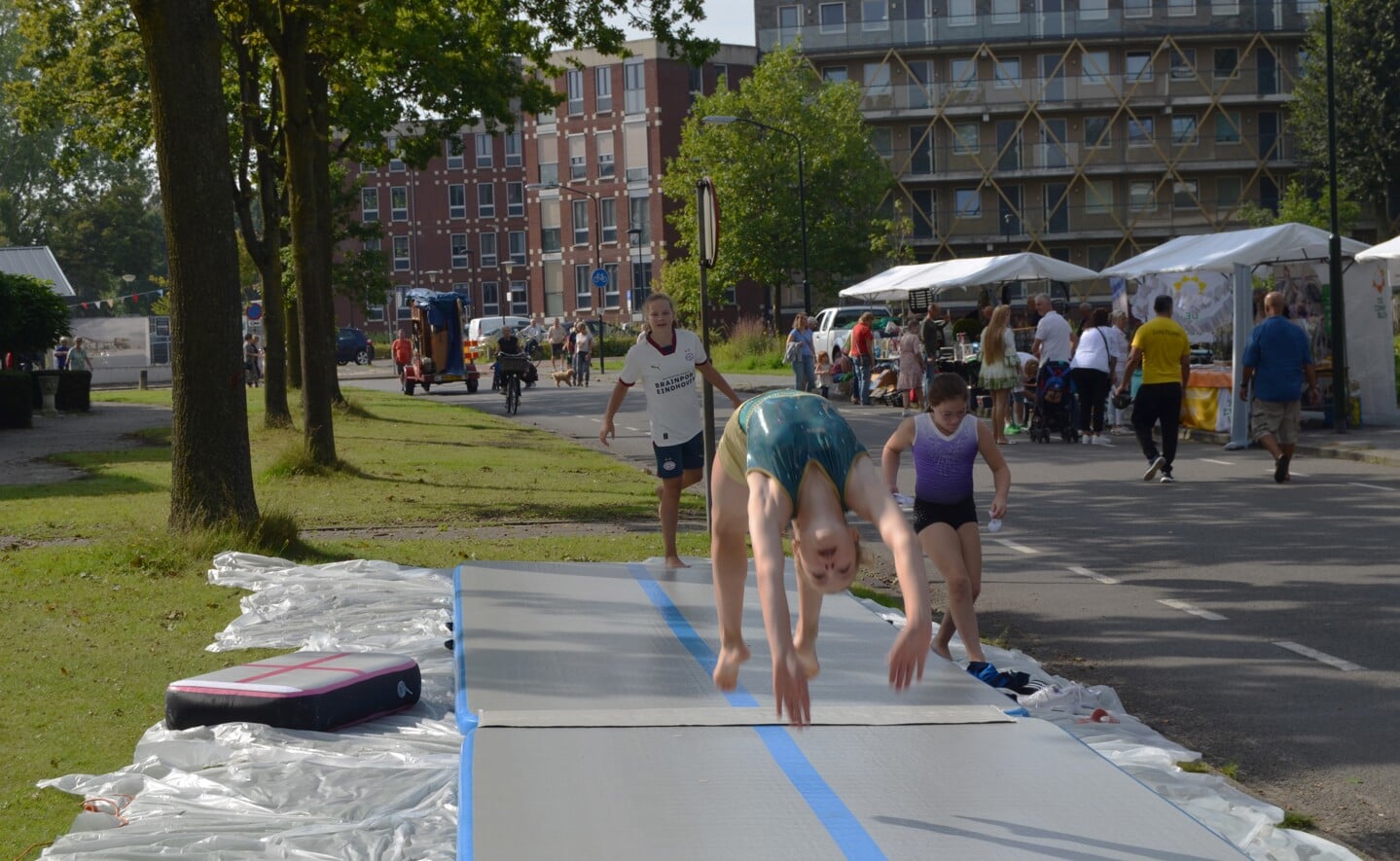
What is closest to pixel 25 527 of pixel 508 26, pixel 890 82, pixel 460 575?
pixel 460 575

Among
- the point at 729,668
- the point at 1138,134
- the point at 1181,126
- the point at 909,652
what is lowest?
the point at 729,668

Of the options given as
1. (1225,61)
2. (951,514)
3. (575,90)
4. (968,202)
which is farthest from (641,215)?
(951,514)

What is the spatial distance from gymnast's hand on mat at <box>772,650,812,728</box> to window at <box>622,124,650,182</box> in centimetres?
7712

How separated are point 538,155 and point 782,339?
1353 inches

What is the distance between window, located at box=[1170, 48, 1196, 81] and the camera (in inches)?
2771

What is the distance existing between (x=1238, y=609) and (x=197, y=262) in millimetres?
8701

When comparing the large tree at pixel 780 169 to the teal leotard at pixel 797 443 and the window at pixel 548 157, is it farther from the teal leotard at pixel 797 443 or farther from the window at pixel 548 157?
the teal leotard at pixel 797 443

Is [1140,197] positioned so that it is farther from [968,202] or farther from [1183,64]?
[968,202]

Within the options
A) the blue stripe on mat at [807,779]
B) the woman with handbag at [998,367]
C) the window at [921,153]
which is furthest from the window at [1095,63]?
the blue stripe on mat at [807,779]

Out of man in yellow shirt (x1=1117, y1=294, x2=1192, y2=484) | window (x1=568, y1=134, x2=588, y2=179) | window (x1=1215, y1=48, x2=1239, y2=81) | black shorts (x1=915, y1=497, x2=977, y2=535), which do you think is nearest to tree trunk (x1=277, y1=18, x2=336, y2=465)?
man in yellow shirt (x1=1117, y1=294, x2=1192, y2=484)

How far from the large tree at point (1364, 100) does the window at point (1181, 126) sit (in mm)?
7331

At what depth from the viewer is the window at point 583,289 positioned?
275 ft

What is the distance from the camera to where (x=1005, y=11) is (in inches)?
2837

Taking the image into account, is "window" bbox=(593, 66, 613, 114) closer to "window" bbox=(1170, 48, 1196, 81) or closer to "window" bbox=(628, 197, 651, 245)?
"window" bbox=(628, 197, 651, 245)
